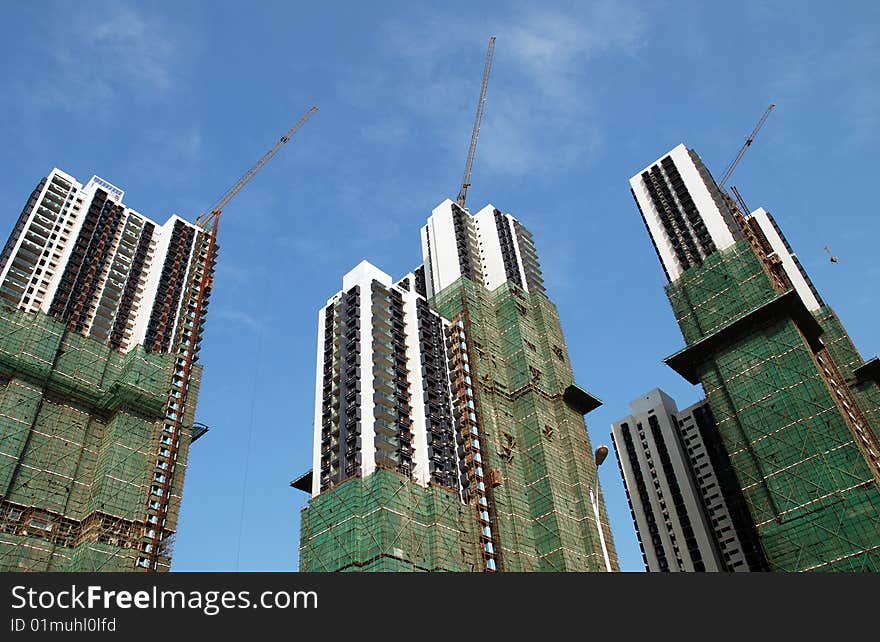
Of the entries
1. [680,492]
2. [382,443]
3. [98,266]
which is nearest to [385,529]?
[382,443]

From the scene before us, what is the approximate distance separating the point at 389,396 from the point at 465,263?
126ft

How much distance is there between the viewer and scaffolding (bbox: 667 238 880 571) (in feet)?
242

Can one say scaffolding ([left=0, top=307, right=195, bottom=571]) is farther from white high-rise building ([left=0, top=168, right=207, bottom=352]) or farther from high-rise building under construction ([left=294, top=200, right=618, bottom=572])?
high-rise building under construction ([left=294, top=200, right=618, bottom=572])

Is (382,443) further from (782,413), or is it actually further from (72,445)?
(782,413)

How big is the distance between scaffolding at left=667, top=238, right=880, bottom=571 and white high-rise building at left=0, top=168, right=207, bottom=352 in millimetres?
77112

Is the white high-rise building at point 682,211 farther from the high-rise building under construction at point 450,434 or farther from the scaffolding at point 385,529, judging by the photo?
the scaffolding at point 385,529

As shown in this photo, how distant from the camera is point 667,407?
145125 millimetres

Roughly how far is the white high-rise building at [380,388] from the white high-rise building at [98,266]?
26741mm

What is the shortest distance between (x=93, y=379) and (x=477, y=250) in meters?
65.5

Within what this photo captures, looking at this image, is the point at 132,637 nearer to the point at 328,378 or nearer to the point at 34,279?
the point at 328,378

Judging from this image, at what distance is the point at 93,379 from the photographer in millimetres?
95000

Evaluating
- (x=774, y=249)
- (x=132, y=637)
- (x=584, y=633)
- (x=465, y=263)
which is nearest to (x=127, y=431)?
(x=465, y=263)

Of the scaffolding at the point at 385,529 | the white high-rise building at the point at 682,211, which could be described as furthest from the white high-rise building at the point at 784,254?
the scaffolding at the point at 385,529

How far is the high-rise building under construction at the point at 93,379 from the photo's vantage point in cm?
8169
